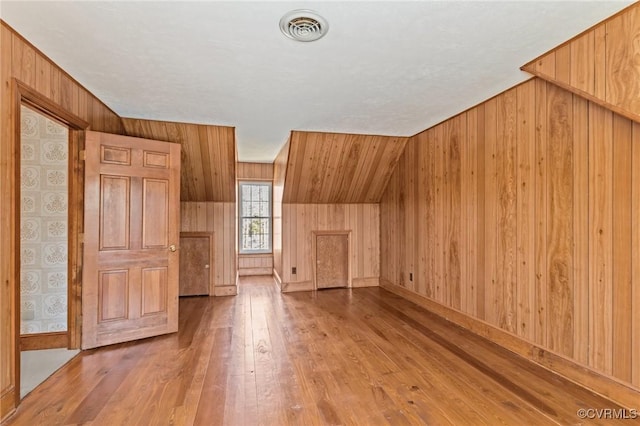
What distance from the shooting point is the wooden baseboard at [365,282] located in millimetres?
5277

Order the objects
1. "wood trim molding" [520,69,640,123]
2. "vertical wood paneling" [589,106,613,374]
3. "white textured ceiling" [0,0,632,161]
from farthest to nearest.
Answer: "vertical wood paneling" [589,106,613,374], "wood trim molding" [520,69,640,123], "white textured ceiling" [0,0,632,161]

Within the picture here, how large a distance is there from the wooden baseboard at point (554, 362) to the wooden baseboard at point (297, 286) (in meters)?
2.13

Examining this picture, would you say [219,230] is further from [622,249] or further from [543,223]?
[622,249]

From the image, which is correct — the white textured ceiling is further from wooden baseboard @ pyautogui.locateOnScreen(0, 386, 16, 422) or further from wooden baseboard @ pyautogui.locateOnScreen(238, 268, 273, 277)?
wooden baseboard @ pyautogui.locateOnScreen(238, 268, 273, 277)

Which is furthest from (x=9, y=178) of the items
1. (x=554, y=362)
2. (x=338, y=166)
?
(x=554, y=362)

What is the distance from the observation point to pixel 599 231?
81.3 inches

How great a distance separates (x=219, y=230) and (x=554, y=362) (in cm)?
443

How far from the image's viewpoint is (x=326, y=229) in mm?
5250

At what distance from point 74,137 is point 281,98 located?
6.53ft

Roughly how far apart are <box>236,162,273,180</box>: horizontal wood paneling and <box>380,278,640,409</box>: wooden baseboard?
4.31m

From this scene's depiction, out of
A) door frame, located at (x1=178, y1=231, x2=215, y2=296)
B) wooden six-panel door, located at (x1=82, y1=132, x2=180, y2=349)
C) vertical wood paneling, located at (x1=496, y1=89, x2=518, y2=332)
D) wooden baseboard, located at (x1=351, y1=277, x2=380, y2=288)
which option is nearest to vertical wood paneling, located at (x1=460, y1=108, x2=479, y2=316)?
vertical wood paneling, located at (x1=496, y1=89, x2=518, y2=332)

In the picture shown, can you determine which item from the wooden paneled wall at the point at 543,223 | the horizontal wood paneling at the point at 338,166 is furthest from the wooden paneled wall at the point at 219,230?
the wooden paneled wall at the point at 543,223

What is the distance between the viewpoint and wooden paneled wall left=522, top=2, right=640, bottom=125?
1.73m

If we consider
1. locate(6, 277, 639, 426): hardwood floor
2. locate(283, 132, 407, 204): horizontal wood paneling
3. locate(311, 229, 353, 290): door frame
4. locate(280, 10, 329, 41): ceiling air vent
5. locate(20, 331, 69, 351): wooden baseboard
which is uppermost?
locate(280, 10, 329, 41): ceiling air vent
